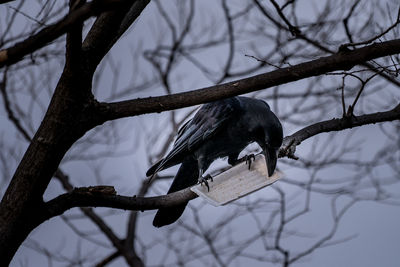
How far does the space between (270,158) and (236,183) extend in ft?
1.74

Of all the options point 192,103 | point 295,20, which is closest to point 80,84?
point 192,103

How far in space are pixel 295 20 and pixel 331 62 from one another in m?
2.07

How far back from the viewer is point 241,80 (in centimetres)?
314

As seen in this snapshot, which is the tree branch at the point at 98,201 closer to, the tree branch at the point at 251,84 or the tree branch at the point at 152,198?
the tree branch at the point at 152,198

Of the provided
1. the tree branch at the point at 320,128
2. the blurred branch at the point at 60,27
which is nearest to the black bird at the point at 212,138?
the tree branch at the point at 320,128

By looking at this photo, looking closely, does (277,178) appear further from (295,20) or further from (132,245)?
(132,245)

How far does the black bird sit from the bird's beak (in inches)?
13.1

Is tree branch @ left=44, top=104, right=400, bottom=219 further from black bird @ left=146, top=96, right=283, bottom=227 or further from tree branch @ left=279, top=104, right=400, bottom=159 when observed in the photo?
black bird @ left=146, top=96, right=283, bottom=227

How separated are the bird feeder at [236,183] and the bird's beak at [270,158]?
0.03 metres

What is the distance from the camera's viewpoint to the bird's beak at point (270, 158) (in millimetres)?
3373

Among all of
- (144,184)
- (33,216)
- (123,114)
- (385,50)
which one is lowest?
(33,216)

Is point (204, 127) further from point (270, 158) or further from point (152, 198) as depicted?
point (152, 198)

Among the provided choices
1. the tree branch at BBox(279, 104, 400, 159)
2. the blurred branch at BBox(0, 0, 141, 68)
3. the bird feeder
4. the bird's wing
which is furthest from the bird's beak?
the blurred branch at BBox(0, 0, 141, 68)

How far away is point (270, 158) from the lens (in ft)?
12.3
